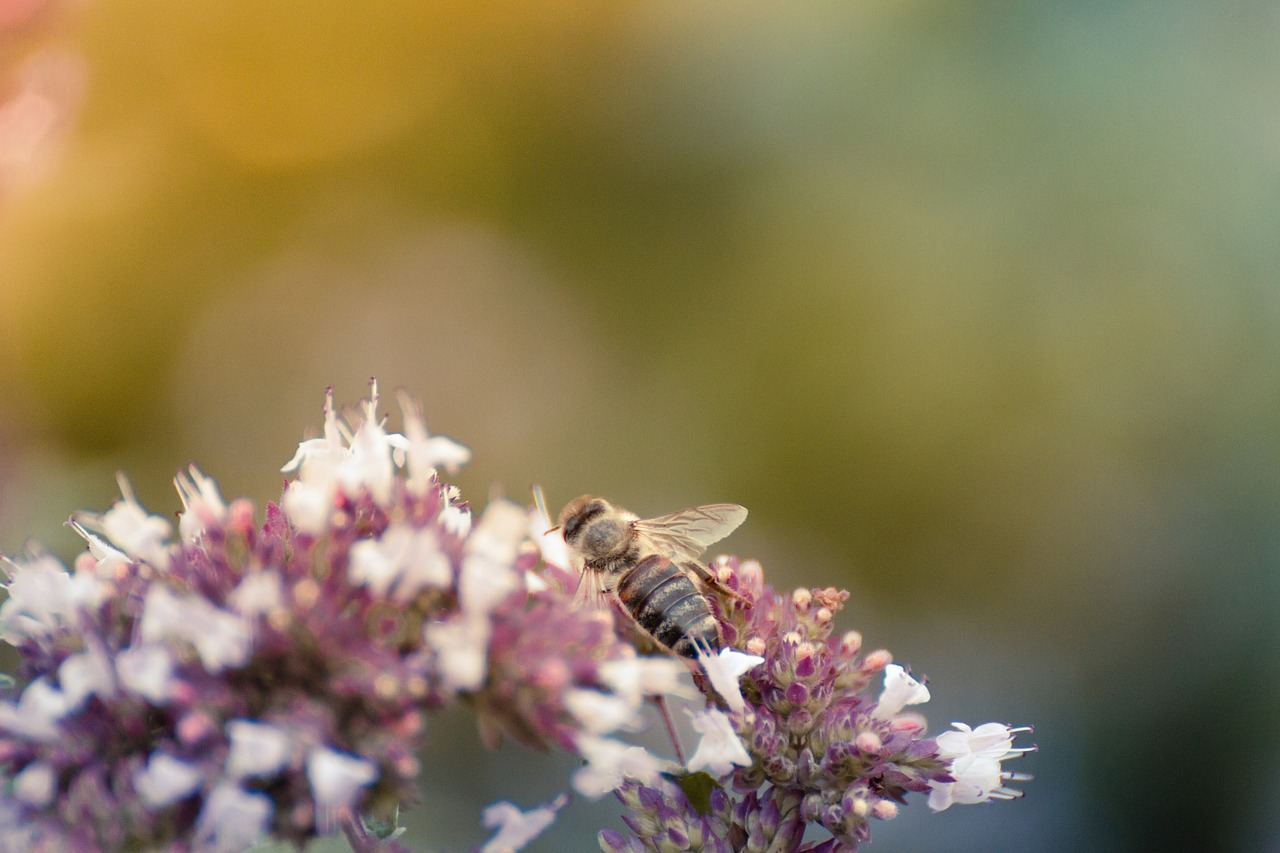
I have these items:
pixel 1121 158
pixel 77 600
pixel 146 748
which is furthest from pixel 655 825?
pixel 1121 158

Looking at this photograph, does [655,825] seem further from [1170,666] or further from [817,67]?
[817,67]

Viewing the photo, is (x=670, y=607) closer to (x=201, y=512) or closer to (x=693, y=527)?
(x=693, y=527)

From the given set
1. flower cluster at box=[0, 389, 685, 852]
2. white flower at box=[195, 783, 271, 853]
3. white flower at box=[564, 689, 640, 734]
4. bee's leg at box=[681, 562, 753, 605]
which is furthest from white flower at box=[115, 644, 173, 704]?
bee's leg at box=[681, 562, 753, 605]

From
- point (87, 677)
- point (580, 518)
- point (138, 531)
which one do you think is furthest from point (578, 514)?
point (87, 677)

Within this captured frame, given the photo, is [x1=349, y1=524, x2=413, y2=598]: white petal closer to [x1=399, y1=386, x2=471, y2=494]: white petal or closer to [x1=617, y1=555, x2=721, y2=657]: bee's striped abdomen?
Answer: [x1=399, y1=386, x2=471, y2=494]: white petal

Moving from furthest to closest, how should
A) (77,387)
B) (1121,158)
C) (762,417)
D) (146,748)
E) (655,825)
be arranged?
(1121,158)
(762,417)
(77,387)
(655,825)
(146,748)
